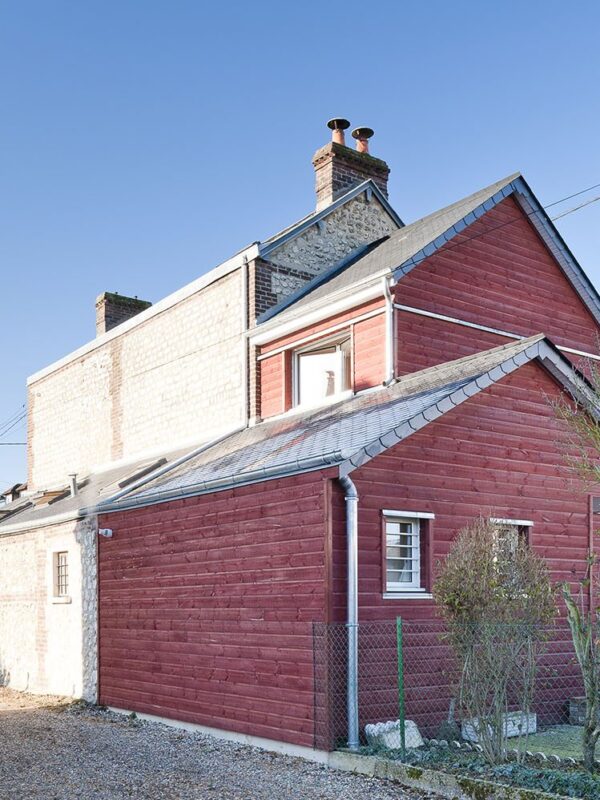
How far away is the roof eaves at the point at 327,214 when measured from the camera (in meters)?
18.1

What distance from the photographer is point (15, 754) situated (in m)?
11.6

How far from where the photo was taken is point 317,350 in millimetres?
17328

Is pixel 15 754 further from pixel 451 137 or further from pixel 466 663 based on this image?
pixel 451 137

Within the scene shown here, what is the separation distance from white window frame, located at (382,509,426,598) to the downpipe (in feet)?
2.14

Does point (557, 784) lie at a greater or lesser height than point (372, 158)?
lesser

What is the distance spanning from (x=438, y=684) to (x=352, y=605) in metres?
1.84

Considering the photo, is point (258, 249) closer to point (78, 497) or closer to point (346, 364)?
point (346, 364)

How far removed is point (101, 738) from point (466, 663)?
575 centimetres

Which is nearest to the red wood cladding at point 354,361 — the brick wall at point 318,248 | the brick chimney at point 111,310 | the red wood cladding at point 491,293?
the red wood cladding at point 491,293

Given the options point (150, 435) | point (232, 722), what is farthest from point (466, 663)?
point (150, 435)

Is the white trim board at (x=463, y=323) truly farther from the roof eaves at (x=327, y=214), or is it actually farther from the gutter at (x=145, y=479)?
the gutter at (x=145, y=479)

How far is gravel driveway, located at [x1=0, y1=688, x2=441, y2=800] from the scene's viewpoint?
30.5 feet

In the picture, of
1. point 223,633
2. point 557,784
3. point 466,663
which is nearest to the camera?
point 557,784

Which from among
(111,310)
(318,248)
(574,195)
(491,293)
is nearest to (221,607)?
(491,293)
